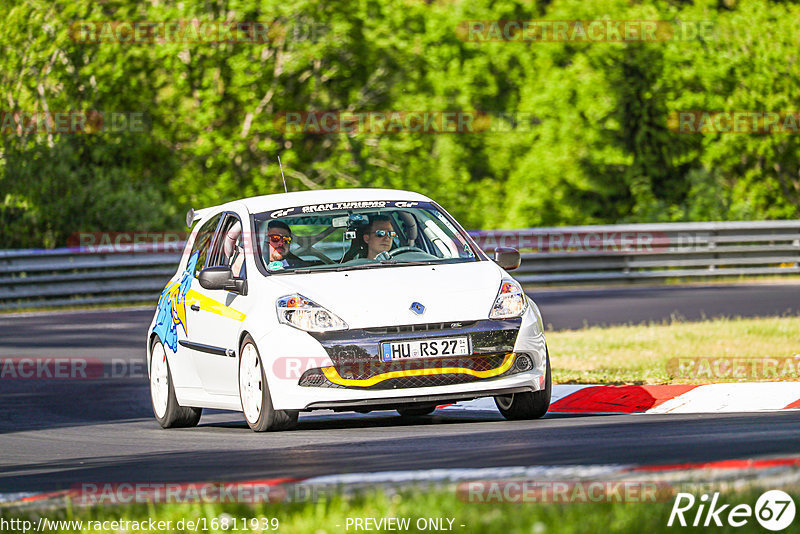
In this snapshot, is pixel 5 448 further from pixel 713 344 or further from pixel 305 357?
pixel 713 344

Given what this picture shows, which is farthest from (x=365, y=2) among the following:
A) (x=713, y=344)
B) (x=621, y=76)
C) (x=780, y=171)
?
(x=713, y=344)

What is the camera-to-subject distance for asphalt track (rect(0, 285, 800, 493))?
742 cm

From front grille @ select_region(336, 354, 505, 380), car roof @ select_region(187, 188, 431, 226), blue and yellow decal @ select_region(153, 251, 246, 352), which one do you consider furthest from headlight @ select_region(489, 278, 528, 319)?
blue and yellow decal @ select_region(153, 251, 246, 352)

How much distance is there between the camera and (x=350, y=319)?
361 inches

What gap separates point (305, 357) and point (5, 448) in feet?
7.51

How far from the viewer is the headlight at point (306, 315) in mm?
9203

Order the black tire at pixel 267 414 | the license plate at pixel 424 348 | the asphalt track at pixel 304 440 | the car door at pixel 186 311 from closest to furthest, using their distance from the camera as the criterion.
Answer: the asphalt track at pixel 304 440 < the license plate at pixel 424 348 < the black tire at pixel 267 414 < the car door at pixel 186 311

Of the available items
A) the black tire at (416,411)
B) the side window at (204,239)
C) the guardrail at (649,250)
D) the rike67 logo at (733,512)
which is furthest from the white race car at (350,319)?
the guardrail at (649,250)

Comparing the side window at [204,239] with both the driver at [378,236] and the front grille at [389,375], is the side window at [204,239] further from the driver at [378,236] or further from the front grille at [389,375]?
the front grille at [389,375]

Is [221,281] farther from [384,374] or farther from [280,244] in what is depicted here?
[384,374]

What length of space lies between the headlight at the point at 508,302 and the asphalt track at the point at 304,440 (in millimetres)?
705

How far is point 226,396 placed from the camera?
33.7ft

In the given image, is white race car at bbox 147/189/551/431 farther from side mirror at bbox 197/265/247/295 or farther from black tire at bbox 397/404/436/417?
black tire at bbox 397/404/436/417

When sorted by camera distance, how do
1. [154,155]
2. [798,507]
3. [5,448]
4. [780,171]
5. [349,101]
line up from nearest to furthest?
[798,507]
[5,448]
[154,155]
[349,101]
[780,171]
